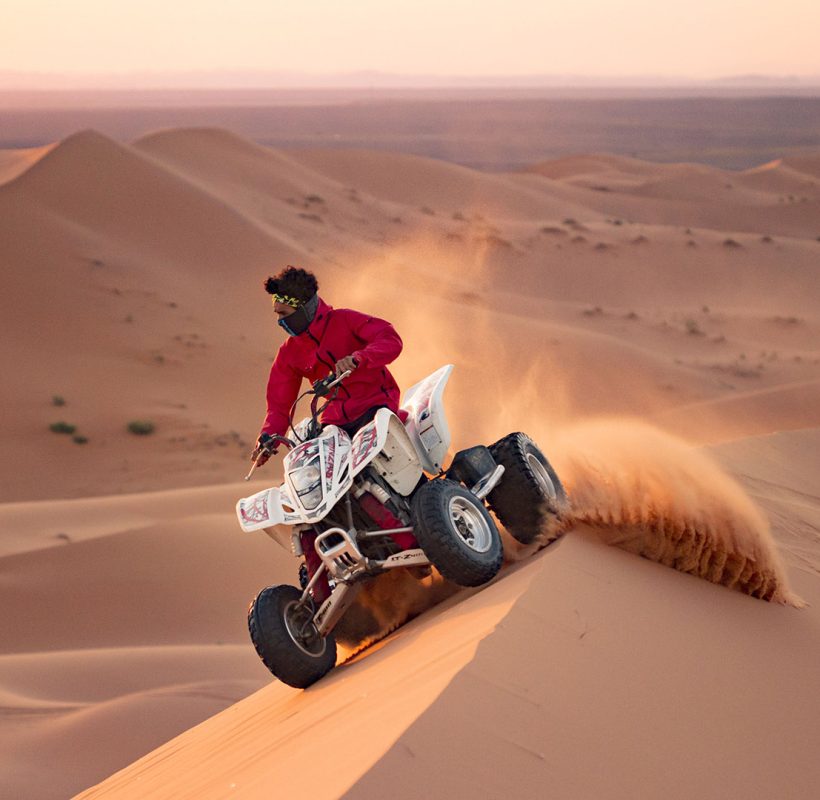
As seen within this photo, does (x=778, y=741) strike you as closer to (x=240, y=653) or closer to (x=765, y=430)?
(x=240, y=653)

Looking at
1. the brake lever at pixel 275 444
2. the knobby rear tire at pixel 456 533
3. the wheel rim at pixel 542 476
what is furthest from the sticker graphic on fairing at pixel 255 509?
the wheel rim at pixel 542 476

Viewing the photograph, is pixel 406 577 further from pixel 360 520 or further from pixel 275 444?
pixel 275 444

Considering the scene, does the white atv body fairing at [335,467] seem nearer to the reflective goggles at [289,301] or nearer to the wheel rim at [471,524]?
the wheel rim at [471,524]

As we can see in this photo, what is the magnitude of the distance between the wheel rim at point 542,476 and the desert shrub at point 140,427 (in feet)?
43.0

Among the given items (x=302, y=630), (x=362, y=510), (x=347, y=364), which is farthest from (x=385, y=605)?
(x=347, y=364)

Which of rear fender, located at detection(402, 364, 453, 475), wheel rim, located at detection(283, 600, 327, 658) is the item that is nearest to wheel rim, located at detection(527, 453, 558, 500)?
rear fender, located at detection(402, 364, 453, 475)

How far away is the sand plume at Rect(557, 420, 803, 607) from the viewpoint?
19.0 feet

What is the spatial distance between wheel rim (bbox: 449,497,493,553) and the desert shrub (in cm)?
1356

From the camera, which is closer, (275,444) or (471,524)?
(471,524)

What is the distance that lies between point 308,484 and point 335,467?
0.52 ft

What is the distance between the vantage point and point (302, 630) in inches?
223

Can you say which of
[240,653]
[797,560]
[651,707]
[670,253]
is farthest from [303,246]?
[651,707]

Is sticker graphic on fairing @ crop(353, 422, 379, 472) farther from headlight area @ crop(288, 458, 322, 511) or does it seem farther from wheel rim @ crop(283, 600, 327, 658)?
wheel rim @ crop(283, 600, 327, 658)

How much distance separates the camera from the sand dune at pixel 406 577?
3859 mm
